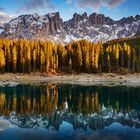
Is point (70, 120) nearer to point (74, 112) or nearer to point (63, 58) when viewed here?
point (74, 112)

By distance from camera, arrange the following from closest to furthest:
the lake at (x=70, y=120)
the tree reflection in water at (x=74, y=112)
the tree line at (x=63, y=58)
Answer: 1. the lake at (x=70, y=120)
2. the tree reflection in water at (x=74, y=112)
3. the tree line at (x=63, y=58)

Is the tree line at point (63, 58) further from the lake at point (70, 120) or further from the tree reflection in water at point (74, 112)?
the lake at point (70, 120)

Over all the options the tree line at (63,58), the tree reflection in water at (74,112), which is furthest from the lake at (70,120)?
the tree line at (63,58)

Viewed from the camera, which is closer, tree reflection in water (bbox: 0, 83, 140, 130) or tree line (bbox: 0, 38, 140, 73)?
tree reflection in water (bbox: 0, 83, 140, 130)

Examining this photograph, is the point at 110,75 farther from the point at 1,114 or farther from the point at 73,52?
the point at 1,114

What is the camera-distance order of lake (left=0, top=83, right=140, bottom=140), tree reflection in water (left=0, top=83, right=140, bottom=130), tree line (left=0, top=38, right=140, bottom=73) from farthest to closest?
tree line (left=0, top=38, right=140, bottom=73) < tree reflection in water (left=0, top=83, right=140, bottom=130) < lake (left=0, top=83, right=140, bottom=140)

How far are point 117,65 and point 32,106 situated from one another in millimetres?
101396

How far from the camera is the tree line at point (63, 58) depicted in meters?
147

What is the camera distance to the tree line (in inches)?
5802

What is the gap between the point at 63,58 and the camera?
159 m

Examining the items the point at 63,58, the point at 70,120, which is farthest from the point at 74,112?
the point at 63,58

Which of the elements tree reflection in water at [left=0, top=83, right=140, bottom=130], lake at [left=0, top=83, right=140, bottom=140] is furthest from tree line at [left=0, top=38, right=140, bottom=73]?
lake at [left=0, top=83, right=140, bottom=140]

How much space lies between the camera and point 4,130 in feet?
129

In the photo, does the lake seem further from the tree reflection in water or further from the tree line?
the tree line
